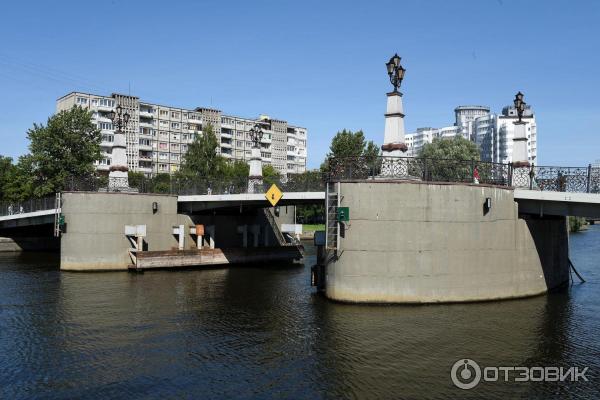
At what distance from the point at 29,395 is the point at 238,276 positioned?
76.8 feet

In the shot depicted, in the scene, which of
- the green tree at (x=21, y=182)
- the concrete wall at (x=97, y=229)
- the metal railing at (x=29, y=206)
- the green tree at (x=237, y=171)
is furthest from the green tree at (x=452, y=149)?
the metal railing at (x=29, y=206)

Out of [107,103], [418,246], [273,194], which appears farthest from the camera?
[107,103]

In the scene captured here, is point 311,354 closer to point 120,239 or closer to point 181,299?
point 181,299

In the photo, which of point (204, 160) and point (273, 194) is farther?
point (204, 160)

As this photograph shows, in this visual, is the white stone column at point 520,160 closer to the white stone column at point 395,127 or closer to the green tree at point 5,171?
the white stone column at point 395,127

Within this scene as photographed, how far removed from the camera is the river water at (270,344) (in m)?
14.6

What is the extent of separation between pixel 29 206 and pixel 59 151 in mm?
11115

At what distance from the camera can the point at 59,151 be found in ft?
194

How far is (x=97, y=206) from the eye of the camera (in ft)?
125

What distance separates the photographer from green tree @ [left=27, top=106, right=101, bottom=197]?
5834 cm

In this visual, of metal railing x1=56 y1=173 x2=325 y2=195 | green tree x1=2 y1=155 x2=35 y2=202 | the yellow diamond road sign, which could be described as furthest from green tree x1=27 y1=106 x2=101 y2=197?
the yellow diamond road sign

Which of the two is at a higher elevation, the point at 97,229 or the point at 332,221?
the point at 332,221

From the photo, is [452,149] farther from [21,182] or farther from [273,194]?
[21,182]
